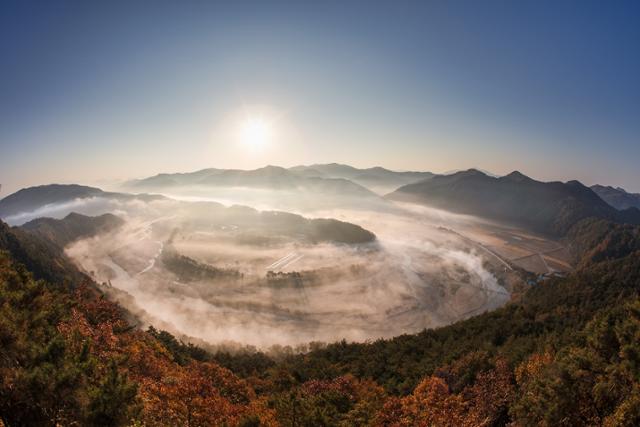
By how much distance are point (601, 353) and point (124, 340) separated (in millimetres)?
37814

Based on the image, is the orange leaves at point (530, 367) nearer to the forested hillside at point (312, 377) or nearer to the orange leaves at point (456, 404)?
the forested hillside at point (312, 377)

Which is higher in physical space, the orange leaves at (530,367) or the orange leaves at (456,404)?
the orange leaves at (530,367)

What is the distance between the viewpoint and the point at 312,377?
145 feet

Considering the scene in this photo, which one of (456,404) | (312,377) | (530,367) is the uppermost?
(530,367)

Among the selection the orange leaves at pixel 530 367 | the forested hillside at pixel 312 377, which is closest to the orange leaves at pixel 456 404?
the forested hillside at pixel 312 377

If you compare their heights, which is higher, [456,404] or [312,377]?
[456,404]

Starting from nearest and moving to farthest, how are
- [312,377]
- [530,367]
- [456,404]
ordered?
[456,404]
[530,367]
[312,377]

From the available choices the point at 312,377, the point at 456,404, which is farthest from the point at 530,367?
the point at 312,377

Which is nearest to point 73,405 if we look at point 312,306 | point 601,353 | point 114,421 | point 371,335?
point 114,421

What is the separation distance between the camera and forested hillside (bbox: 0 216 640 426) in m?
12.3

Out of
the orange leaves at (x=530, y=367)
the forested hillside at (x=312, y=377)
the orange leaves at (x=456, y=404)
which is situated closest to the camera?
the forested hillside at (x=312, y=377)

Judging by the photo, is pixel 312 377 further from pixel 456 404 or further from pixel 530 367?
pixel 530 367

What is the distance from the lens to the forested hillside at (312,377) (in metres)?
12.3

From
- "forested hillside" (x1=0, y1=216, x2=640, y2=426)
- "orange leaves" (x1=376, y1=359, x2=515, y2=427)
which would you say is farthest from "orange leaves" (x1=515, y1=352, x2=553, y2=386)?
"orange leaves" (x1=376, y1=359, x2=515, y2=427)
